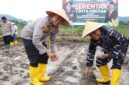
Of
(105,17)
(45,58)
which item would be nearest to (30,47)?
(45,58)

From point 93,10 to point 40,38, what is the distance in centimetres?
1460

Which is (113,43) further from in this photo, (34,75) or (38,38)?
(34,75)

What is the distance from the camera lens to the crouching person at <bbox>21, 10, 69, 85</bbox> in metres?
6.05

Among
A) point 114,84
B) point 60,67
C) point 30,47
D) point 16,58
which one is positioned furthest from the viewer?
point 16,58

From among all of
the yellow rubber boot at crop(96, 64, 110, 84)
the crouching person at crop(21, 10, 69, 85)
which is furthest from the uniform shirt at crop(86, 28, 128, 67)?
the crouching person at crop(21, 10, 69, 85)

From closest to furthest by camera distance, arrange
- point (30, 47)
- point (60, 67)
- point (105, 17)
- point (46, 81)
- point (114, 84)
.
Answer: point (114, 84) → point (30, 47) → point (46, 81) → point (60, 67) → point (105, 17)

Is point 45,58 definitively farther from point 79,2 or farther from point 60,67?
point 79,2

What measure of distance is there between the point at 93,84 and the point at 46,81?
860 mm

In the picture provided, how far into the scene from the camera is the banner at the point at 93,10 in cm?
2011

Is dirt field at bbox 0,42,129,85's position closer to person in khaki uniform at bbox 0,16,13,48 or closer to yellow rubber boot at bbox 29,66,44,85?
yellow rubber boot at bbox 29,66,44,85

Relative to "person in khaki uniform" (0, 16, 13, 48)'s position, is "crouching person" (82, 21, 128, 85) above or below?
above

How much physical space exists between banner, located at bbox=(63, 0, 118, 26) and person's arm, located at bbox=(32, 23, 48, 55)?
13.9m

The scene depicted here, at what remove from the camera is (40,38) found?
611 cm

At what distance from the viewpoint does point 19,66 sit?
8906 millimetres
